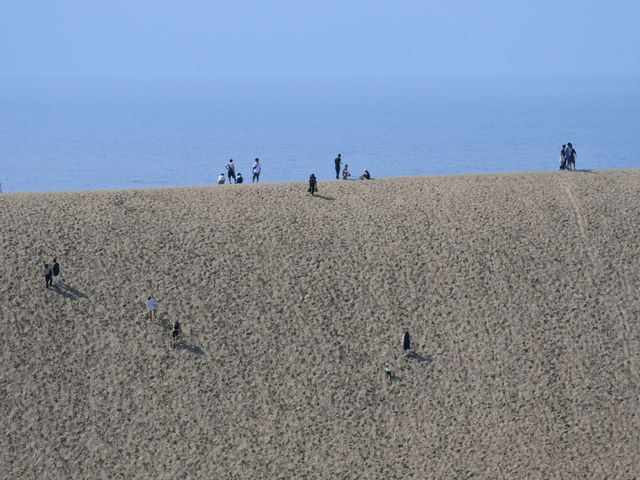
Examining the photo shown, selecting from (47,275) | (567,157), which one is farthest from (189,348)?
(567,157)

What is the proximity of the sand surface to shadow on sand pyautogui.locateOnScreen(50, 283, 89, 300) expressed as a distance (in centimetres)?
12

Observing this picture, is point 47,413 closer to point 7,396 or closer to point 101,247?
point 7,396

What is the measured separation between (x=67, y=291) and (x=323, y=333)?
604 inches

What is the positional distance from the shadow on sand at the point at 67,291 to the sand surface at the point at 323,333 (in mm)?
125

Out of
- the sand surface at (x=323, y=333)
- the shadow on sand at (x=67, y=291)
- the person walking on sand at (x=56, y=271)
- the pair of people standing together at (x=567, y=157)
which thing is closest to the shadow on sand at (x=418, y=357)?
the sand surface at (x=323, y=333)

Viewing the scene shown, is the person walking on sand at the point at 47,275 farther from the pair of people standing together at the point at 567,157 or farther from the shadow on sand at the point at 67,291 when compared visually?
the pair of people standing together at the point at 567,157

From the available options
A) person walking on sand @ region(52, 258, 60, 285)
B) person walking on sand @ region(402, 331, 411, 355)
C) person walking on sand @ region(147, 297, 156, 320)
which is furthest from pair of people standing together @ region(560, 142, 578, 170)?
person walking on sand @ region(52, 258, 60, 285)

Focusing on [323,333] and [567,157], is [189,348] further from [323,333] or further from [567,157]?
[567,157]

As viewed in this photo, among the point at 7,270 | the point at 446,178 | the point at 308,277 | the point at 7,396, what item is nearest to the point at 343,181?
the point at 446,178

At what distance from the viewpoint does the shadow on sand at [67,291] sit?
53.0m

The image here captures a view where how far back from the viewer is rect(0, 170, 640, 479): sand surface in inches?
1841

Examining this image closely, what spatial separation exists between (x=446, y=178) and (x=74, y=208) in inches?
1048

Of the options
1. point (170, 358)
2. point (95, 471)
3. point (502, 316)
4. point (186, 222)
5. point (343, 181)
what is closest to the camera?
point (95, 471)

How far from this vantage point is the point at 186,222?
59156mm
